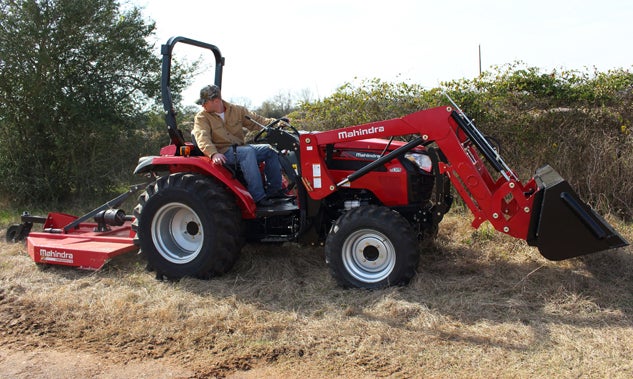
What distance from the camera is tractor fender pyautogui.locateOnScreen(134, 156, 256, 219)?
520cm

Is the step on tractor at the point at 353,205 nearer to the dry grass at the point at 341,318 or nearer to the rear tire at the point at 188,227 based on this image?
the rear tire at the point at 188,227

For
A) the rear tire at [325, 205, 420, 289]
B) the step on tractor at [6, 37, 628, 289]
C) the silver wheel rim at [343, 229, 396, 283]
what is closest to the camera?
the step on tractor at [6, 37, 628, 289]

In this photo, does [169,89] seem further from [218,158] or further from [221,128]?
[218,158]

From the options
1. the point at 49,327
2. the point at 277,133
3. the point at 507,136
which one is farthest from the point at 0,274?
the point at 507,136

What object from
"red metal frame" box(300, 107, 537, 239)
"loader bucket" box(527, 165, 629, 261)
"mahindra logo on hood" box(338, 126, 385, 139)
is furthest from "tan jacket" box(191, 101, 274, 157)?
"loader bucket" box(527, 165, 629, 261)

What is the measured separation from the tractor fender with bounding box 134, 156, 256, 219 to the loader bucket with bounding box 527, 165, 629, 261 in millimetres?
2466

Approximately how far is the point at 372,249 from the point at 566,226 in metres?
1.54

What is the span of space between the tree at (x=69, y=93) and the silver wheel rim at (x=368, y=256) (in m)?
6.20

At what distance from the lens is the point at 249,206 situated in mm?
5180

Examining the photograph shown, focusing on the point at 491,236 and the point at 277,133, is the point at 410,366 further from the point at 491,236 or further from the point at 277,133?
the point at 491,236

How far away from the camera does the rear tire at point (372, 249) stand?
4.63 m

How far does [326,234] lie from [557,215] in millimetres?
2047

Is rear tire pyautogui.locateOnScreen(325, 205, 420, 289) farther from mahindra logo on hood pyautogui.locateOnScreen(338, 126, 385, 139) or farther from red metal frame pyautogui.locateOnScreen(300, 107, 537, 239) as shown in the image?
mahindra logo on hood pyautogui.locateOnScreen(338, 126, 385, 139)

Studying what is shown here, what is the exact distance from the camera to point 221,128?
5.55 metres
